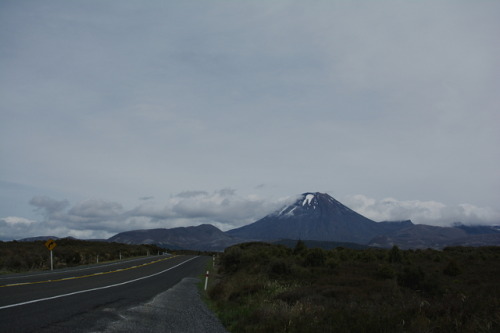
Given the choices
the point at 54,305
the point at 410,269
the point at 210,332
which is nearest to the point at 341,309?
the point at 210,332

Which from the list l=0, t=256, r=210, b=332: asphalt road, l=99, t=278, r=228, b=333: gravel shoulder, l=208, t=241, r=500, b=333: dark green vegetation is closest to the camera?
l=208, t=241, r=500, b=333: dark green vegetation

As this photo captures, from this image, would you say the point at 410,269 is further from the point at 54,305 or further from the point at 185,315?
the point at 54,305

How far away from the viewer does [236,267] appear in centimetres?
3105

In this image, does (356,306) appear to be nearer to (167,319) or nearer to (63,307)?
(167,319)

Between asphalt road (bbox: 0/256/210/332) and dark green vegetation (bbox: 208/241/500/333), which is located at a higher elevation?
asphalt road (bbox: 0/256/210/332)

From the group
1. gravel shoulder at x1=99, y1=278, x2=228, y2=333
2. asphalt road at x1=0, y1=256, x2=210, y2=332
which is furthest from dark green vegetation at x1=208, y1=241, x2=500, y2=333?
asphalt road at x1=0, y1=256, x2=210, y2=332

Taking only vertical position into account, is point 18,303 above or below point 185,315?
above

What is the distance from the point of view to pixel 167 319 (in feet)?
35.1

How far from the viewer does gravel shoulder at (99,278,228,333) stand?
30.6 feet

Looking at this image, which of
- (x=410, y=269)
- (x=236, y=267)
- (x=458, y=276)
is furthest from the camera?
(x=236, y=267)

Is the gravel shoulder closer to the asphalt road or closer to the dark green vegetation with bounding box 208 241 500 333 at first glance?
the asphalt road

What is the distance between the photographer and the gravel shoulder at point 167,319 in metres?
9.32

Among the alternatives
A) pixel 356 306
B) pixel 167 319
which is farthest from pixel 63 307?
pixel 356 306

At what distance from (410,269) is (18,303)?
17.0m
